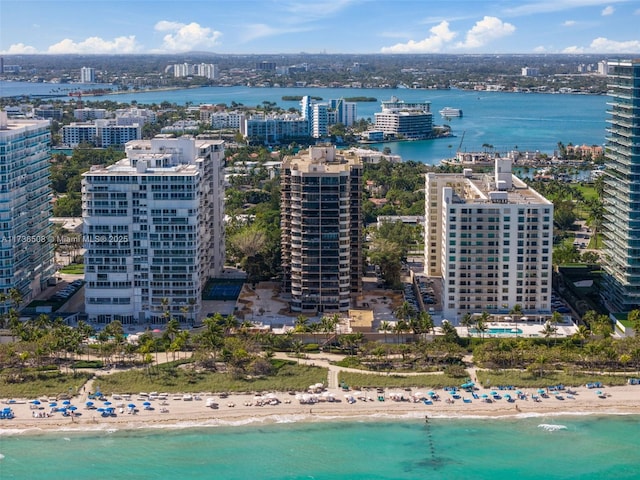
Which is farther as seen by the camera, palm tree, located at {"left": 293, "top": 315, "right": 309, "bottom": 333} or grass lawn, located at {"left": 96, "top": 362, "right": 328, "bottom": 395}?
palm tree, located at {"left": 293, "top": 315, "right": 309, "bottom": 333}

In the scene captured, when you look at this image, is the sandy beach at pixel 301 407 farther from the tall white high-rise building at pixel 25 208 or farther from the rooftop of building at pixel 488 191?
the tall white high-rise building at pixel 25 208

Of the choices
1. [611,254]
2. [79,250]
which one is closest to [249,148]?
[79,250]

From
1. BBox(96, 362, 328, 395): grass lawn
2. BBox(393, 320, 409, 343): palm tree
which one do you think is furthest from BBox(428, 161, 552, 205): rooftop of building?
BBox(96, 362, 328, 395): grass lawn

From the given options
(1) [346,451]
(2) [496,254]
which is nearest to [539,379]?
(2) [496,254]

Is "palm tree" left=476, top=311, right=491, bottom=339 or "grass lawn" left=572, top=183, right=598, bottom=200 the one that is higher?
"grass lawn" left=572, top=183, right=598, bottom=200

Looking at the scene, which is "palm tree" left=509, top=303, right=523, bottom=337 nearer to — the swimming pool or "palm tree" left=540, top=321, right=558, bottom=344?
the swimming pool

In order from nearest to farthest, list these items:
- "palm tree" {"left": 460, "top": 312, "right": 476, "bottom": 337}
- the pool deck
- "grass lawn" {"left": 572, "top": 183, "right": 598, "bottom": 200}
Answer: the pool deck
"palm tree" {"left": 460, "top": 312, "right": 476, "bottom": 337}
"grass lawn" {"left": 572, "top": 183, "right": 598, "bottom": 200}

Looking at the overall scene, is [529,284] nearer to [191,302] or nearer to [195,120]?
[191,302]
